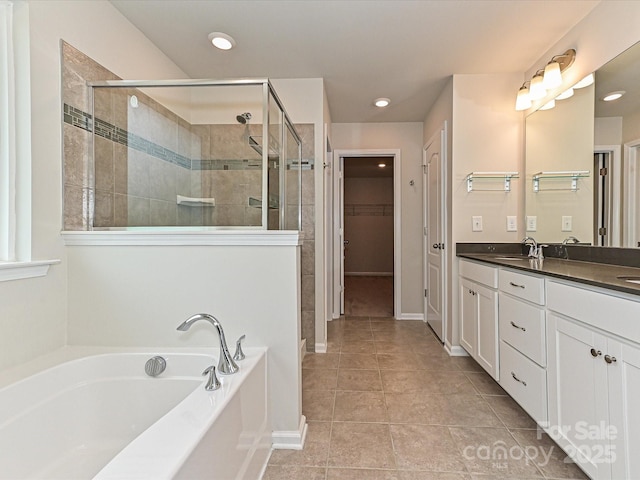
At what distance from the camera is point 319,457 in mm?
1554

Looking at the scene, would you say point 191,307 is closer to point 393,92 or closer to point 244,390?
point 244,390

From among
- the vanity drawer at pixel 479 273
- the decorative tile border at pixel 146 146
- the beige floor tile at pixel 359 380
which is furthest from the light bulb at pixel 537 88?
the beige floor tile at pixel 359 380

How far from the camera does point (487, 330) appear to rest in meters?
2.24

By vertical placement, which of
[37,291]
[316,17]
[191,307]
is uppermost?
[316,17]

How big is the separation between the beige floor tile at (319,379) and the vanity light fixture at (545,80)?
2570 mm

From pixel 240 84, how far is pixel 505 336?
2165mm

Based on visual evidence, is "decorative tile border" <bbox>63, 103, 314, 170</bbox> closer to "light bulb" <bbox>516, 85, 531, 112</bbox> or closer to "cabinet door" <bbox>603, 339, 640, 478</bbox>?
"light bulb" <bbox>516, 85, 531, 112</bbox>

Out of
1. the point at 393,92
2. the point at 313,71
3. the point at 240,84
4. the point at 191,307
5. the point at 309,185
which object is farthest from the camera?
the point at 393,92

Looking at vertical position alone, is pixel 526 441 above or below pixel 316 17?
below

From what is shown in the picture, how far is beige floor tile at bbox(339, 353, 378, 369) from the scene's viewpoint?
8.66 ft

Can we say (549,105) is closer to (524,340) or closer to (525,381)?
(524,340)

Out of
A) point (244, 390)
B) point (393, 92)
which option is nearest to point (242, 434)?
point (244, 390)

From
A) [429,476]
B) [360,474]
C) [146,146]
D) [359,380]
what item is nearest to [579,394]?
[429,476]

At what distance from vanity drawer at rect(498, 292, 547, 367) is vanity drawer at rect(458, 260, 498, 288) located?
0.46ft
